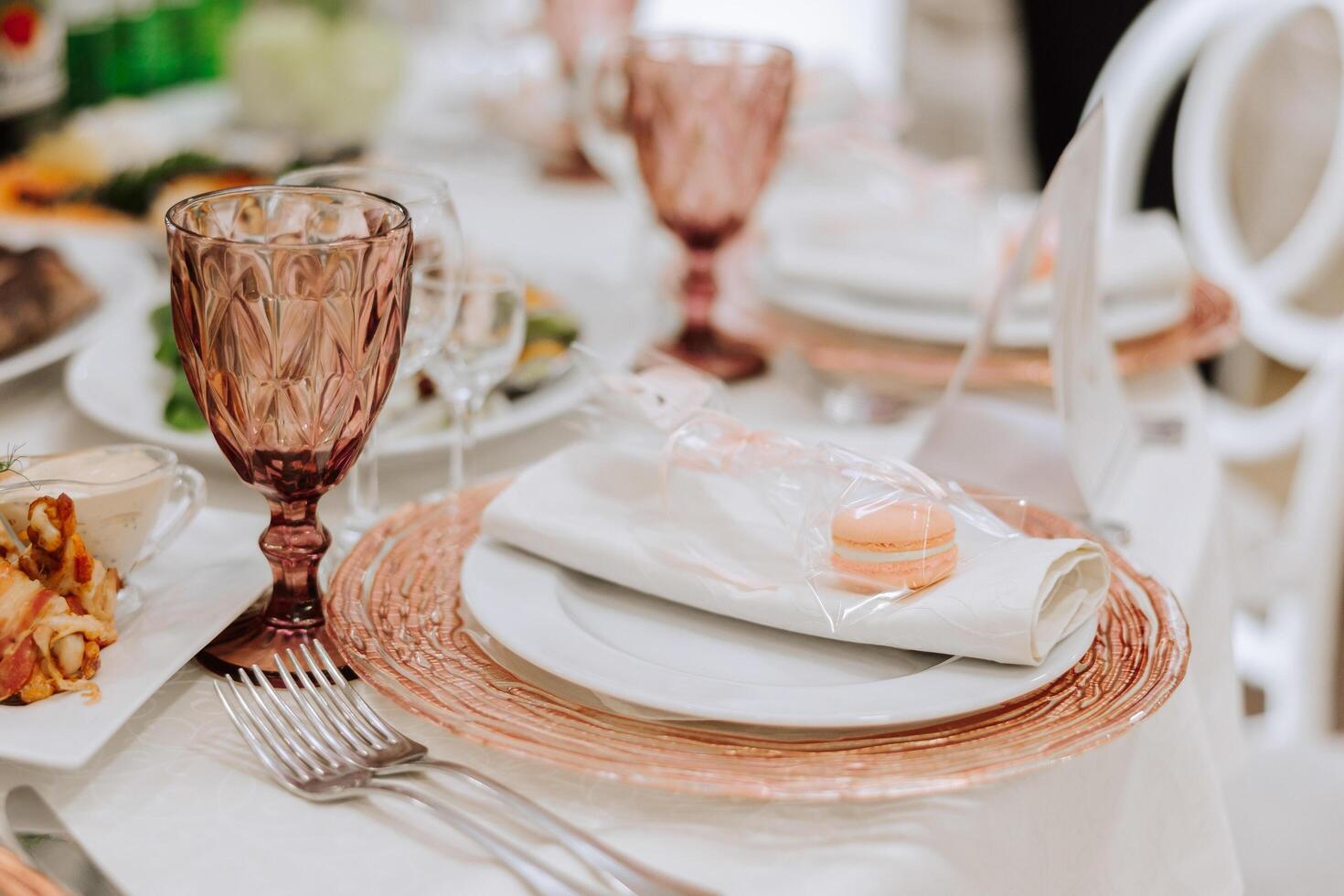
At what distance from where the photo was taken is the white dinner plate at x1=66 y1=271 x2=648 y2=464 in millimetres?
854

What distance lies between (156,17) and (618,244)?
0.86 meters

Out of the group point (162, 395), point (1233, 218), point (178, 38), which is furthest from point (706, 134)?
point (178, 38)

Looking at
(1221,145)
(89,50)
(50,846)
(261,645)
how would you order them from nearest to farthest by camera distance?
1. (50,846)
2. (261,645)
3. (1221,145)
4. (89,50)

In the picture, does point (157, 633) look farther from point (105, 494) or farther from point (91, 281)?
point (91, 281)

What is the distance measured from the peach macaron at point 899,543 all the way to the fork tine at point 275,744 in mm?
244

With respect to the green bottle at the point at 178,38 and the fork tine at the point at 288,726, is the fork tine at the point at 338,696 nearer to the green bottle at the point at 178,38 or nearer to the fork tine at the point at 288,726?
the fork tine at the point at 288,726

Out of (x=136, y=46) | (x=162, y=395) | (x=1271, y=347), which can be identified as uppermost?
(x=136, y=46)

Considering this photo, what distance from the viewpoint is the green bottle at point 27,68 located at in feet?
4.81

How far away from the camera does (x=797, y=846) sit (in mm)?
518

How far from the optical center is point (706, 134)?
1050 millimetres

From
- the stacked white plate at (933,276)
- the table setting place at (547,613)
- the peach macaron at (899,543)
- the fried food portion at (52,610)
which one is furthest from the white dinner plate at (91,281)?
the peach macaron at (899,543)

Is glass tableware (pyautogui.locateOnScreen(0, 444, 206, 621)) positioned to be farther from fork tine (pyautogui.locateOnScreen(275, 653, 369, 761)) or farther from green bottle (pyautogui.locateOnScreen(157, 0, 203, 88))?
green bottle (pyautogui.locateOnScreen(157, 0, 203, 88))

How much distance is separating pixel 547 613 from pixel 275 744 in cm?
13

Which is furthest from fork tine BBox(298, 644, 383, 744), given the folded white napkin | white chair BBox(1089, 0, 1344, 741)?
white chair BBox(1089, 0, 1344, 741)
